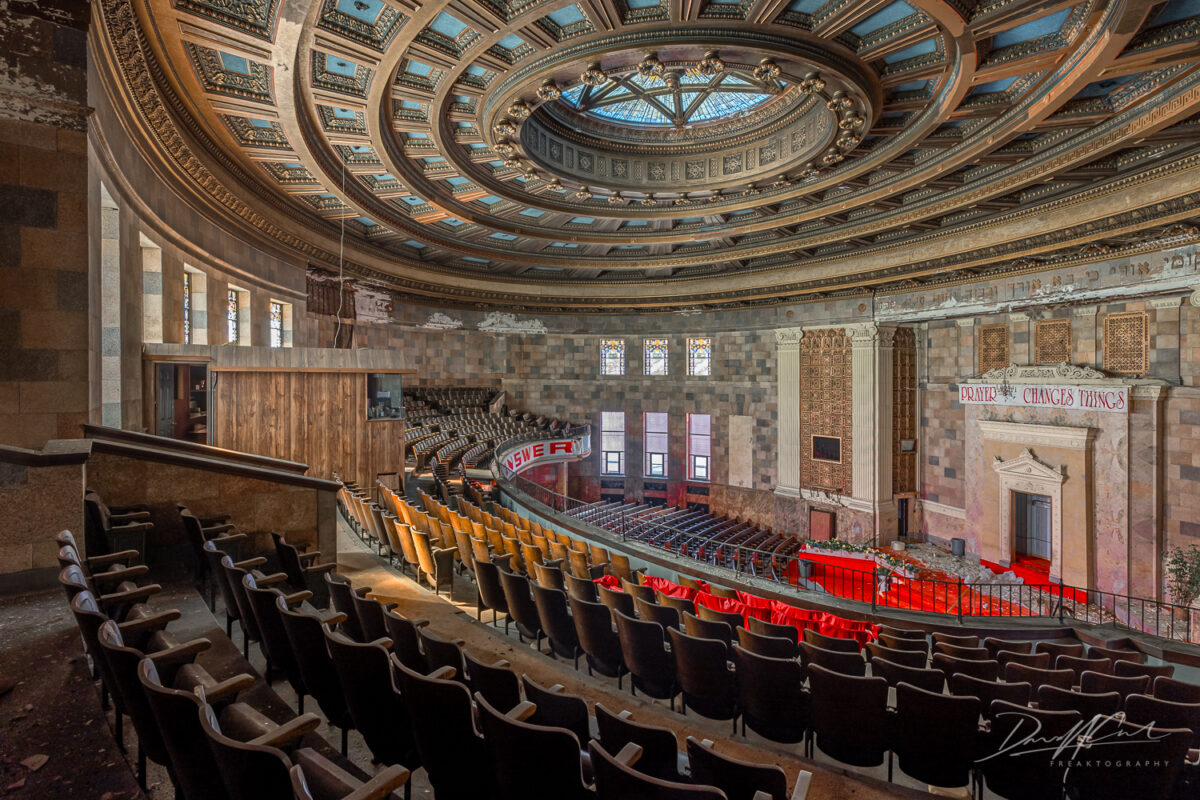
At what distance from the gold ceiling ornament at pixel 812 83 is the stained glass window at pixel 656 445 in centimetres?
1538

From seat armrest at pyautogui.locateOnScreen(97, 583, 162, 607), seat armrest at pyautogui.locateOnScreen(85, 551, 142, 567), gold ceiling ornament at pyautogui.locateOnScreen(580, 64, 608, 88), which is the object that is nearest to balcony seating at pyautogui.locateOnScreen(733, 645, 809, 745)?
seat armrest at pyautogui.locateOnScreen(97, 583, 162, 607)

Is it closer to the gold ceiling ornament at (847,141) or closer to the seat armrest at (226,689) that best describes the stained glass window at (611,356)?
the gold ceiling ornament at (847,141)

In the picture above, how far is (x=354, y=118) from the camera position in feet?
32.3

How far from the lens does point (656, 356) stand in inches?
923

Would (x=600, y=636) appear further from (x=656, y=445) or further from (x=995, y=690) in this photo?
(x=656, y=445)

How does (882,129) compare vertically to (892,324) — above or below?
above

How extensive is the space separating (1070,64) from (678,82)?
19.9 ft

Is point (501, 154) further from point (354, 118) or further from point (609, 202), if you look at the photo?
point (609, 202)

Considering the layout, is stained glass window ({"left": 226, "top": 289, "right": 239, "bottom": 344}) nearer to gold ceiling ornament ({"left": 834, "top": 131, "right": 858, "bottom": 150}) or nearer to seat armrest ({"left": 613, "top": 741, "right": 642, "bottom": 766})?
gold ceiling ornament ({"left": 834, "top": 131, "right": 858, "bottom": 150})

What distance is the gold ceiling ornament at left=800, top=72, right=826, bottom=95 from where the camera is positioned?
27.8 feet

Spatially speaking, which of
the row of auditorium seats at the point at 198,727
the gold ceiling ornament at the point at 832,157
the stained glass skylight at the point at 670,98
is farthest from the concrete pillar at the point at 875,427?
the row of auditorium seats at the point at 198,727

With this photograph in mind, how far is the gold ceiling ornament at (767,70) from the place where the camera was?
26.9ft

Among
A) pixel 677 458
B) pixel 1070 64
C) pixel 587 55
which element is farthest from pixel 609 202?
pixel 677 458

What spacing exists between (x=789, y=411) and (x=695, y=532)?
5479 mm
